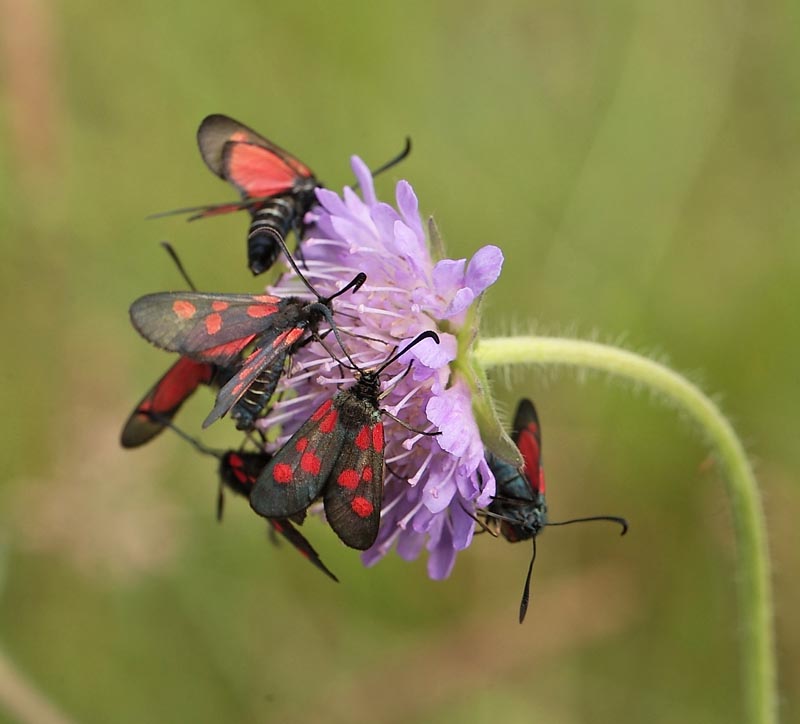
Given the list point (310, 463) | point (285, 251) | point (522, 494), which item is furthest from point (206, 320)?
point (522, 494)

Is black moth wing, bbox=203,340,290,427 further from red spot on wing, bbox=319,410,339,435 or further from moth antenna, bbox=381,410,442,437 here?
moth antenna, bbox=381,410,442,437

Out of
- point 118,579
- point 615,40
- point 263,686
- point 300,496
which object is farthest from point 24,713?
point 615,40

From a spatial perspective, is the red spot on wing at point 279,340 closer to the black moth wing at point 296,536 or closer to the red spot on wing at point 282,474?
the red spot on wing at point 282,474

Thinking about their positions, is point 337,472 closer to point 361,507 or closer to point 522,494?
point 361,507

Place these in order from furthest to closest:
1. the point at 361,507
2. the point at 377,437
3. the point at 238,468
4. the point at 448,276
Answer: the point at 238,468 < the point at 448,276 < the point at 377,437 < the point at 361,507

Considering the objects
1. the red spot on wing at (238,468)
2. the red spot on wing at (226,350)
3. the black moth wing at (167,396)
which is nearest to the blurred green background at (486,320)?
the black moth wing at (167,396)

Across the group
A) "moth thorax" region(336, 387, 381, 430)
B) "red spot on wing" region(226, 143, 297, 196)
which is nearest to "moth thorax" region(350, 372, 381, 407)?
"moth thorax" region(336, 387, 381, 430)
